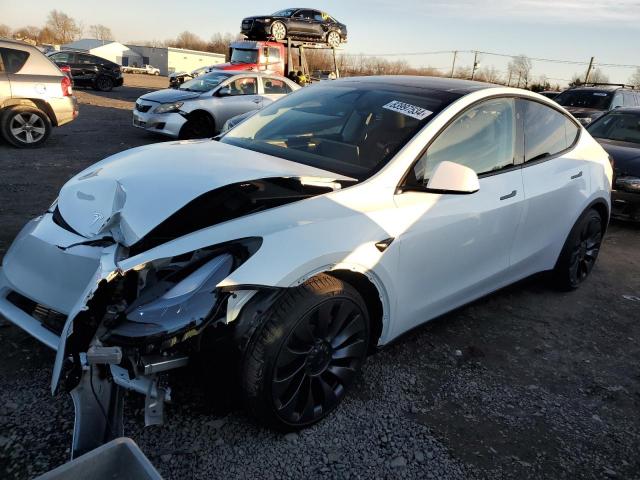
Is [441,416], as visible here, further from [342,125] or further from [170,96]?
[170,96]

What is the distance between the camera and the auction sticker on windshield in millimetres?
2986

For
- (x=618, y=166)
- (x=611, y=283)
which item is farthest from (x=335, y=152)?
(x=618, y=166)

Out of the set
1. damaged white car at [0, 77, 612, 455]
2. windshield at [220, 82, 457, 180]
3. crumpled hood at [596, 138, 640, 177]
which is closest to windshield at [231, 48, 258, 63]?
crumpled hood at [596, 138, 640, 177]

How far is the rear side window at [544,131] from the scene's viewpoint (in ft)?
11.7

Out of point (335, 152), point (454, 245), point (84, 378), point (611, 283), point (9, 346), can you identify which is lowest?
point (611, 283)

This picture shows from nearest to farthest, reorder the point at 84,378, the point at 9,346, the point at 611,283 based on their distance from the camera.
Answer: the point at 84,378 < the point at 9,346 < the point at 611,283

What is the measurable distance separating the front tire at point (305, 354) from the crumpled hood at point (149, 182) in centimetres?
67

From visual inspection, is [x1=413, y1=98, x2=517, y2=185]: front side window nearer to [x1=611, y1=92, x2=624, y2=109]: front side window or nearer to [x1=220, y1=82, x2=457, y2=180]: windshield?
[x1=220, y1=82, x2=457, y2=180]: windshield

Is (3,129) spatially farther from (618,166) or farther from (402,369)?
(618,166)

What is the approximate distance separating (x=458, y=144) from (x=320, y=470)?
1.94m

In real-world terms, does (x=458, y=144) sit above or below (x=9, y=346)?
above

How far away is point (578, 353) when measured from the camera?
349 centimetres

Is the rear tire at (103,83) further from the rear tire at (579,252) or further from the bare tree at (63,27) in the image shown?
the bare tree at (63,27)

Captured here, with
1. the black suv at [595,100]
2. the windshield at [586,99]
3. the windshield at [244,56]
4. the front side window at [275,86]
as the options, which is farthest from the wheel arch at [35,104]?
the windshield at [586,99]
